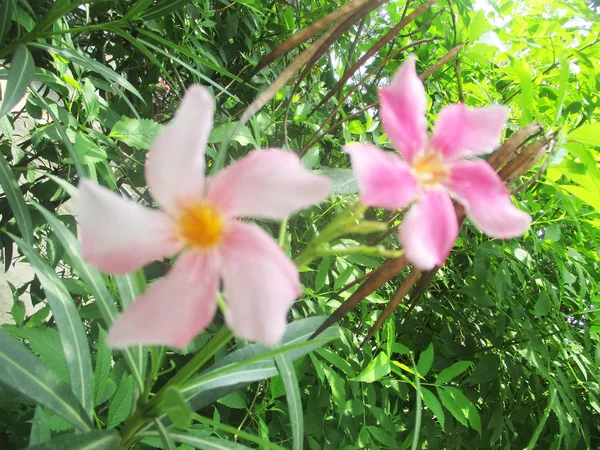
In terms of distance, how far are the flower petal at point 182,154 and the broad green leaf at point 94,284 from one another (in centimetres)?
23

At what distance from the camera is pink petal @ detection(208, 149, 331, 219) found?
283 millimetres

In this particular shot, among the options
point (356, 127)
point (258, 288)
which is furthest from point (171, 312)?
point (356, 127)

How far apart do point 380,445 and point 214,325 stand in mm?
464

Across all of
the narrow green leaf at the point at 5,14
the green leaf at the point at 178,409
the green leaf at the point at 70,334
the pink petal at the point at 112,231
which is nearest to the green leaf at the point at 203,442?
the green leaf at the point at 70,334

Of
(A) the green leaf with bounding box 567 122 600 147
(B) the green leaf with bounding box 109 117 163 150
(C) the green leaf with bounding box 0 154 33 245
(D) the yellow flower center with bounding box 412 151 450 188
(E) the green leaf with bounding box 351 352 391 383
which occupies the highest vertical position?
(D) the yellow flower center with bounding box 412 151 450 188

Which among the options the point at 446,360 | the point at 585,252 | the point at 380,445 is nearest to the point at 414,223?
the point at 380,445

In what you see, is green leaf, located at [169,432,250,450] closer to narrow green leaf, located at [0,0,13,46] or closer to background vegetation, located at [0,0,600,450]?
background vegetation, located at [0,0,600,450]

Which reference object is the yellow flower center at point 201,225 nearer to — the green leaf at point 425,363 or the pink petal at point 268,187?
the pink petal at point 268,187

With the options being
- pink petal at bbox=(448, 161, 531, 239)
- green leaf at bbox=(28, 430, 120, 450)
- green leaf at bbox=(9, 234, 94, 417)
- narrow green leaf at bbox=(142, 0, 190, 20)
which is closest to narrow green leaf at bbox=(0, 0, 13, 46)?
narrow green leaf at bbox=(142, 0, 190, 20)

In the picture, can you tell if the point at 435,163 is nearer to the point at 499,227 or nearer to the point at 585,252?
the point at 499,227

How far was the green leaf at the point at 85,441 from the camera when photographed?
443 mm

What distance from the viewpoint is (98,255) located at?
0.92 feet

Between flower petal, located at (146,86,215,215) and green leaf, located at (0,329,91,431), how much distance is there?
0.98 feet

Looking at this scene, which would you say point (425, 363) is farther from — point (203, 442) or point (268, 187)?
point (268, 187)
